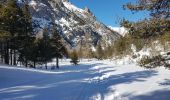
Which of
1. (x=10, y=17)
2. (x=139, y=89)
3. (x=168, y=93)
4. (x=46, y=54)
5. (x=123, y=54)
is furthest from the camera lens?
(x=123, y=54)

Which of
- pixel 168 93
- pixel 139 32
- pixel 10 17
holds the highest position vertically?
pixel 10 17

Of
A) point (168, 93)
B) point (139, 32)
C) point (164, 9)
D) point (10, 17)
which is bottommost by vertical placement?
point (168, 93)

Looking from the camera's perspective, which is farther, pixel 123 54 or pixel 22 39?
pixel 123 54

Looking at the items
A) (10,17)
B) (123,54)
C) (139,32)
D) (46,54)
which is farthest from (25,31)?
(123,54)

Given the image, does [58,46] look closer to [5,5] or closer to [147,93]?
[5,5]

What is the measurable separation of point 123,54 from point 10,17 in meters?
72.0

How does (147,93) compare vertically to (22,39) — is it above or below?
below

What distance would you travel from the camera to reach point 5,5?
162 ft

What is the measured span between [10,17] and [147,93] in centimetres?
3297

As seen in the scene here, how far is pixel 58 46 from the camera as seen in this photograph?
72.8 meters

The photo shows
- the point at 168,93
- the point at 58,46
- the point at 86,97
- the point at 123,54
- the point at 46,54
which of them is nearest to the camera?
the point at 86,97

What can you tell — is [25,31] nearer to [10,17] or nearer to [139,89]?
[10,17]

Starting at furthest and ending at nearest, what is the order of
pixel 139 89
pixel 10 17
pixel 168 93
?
pixel 10 17 → pixel 139 89 → pixel 168 93

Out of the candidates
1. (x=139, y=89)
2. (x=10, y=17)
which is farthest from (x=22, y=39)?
(x=139, y=89)
